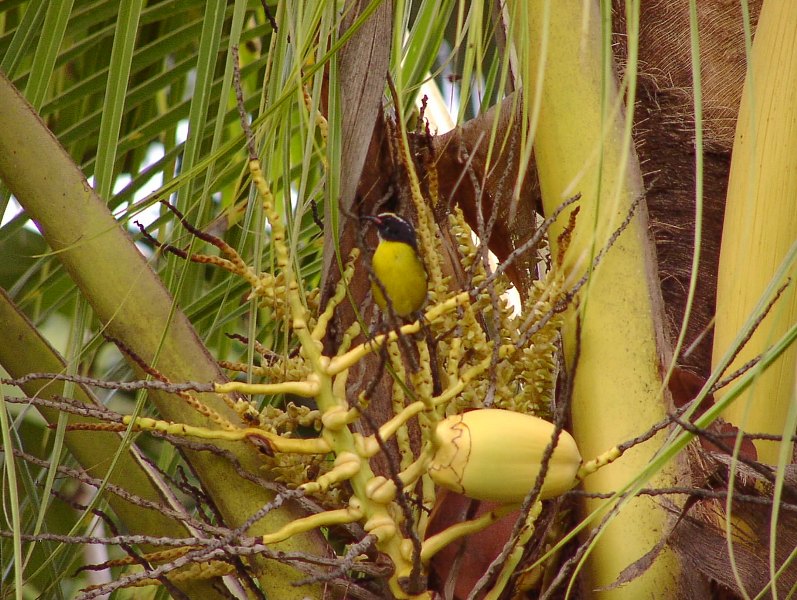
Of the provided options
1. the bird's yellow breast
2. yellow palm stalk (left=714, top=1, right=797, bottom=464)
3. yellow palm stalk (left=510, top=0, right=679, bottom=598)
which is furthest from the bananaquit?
yellow palm stalk (left=714, top=1, right=797, bottom=464)

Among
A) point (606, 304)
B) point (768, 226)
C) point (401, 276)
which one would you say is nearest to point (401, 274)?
point (401, 276)

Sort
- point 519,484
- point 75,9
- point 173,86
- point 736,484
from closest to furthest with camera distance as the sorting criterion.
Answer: point 519,484
point 736,484
point 75,9
point 173,86

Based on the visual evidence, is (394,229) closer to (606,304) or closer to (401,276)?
(401,276)

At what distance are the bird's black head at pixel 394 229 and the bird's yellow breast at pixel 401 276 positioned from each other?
68 millimetres

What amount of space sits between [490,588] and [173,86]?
1.01 metres

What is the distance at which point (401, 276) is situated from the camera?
1467mm

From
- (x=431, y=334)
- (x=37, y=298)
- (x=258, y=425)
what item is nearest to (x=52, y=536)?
(x=258, y=425)

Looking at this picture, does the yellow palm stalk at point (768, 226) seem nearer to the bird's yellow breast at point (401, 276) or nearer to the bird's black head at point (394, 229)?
the bird's black head at point (394, 229)

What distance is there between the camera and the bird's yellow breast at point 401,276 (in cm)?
141

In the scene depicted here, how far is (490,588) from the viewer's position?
2.88 feet

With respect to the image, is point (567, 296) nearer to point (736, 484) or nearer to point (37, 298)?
point (736, 484)

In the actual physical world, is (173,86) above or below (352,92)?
above

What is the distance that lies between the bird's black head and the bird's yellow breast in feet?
0.22

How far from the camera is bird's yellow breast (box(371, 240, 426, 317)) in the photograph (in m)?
1.41
